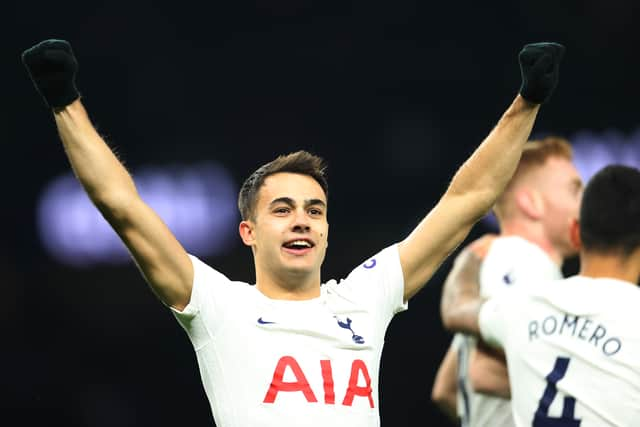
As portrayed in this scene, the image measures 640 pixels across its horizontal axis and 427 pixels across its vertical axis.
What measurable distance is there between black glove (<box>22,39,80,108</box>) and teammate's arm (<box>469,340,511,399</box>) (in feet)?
7.32

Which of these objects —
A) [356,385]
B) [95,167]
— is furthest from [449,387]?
[95,167]

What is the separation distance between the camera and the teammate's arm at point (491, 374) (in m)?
5.38

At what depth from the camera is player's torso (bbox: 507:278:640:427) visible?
4.38 m

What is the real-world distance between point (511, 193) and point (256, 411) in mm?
2323

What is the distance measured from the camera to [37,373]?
29.8 ft

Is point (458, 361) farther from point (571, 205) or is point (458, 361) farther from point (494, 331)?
point (494, 331)

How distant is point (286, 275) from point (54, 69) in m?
1.03

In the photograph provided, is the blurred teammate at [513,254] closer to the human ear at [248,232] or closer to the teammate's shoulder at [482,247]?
the teammate's shoulder at [482,247]

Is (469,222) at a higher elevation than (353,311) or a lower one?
higher

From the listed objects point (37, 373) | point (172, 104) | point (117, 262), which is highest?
point (172, 104)

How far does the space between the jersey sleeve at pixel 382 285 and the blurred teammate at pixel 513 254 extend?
3.71ft

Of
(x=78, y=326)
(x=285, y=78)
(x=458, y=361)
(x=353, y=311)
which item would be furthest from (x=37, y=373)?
(x=353, y=311)

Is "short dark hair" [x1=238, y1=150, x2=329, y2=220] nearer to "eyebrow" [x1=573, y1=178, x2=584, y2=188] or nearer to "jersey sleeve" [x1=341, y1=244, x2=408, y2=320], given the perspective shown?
"jersey sleeve" [x1=341, y1=244, x2=408, y2=320]

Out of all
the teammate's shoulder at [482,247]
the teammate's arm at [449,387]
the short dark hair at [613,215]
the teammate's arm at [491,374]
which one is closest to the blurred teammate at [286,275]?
the short dark hair at [613,215]
